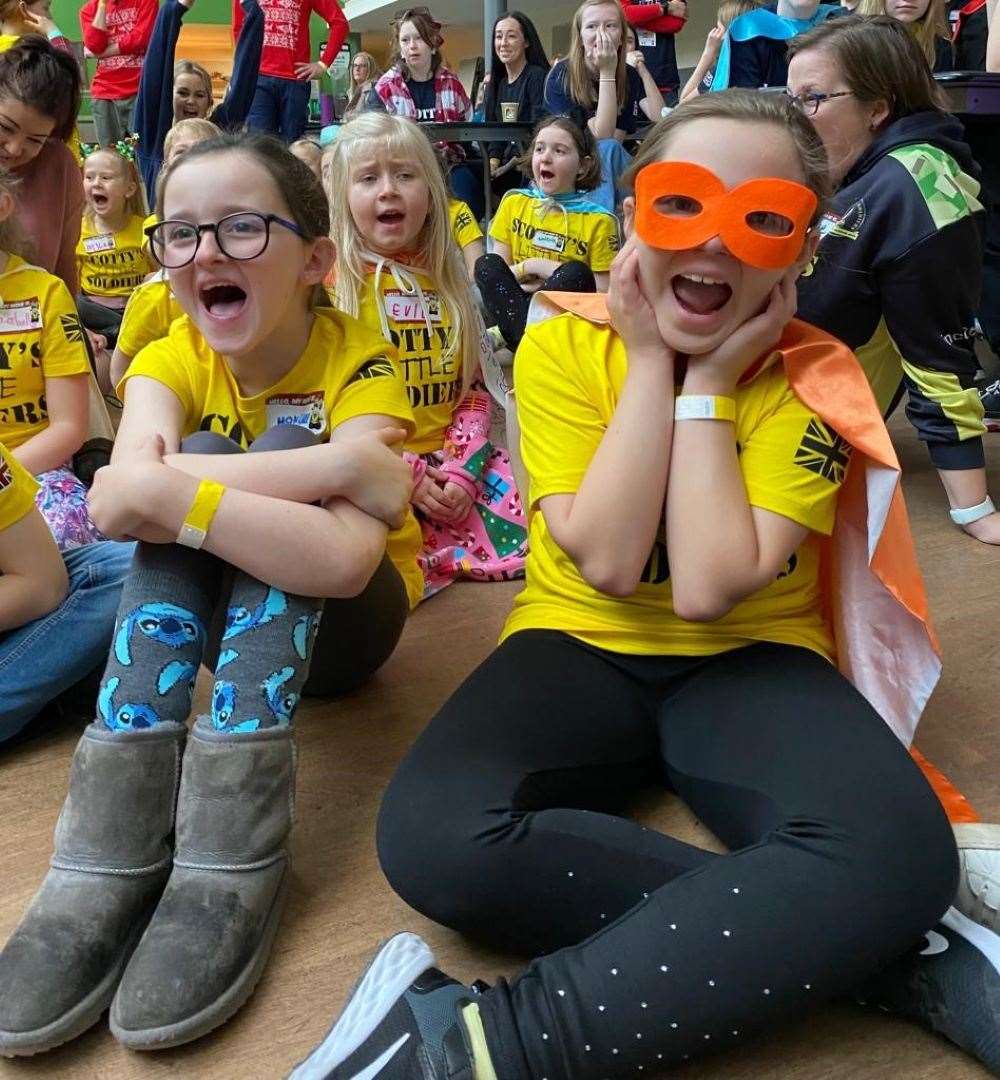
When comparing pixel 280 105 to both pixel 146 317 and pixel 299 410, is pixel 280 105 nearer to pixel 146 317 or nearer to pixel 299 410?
pixel 146 317

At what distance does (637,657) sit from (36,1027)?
786 mm

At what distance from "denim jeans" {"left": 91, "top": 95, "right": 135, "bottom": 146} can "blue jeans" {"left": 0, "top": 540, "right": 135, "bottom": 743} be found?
5438mm

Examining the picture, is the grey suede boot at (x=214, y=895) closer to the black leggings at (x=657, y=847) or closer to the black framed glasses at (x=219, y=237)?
the black leggings at (x=657, y=847)

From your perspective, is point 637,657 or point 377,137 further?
point 377,137

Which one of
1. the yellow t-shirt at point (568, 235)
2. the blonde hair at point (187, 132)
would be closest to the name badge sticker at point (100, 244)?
the blonde hair at point (187, 132)

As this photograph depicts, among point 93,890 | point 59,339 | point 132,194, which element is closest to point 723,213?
point 93,890

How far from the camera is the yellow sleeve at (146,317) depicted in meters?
2.57

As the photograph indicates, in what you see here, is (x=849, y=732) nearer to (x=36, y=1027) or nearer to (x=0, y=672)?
(x=36, y=1027)

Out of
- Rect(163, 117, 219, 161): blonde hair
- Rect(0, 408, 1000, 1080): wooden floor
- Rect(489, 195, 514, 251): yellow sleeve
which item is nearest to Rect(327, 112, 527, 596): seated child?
Rect(0, 408, 1000, 1080): wooden floor

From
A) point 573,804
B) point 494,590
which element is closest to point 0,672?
point 573,804

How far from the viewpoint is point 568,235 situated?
4.15 meters

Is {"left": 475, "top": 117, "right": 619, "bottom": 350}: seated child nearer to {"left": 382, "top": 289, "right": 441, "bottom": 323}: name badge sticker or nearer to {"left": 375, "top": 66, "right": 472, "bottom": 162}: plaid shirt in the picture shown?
{"left": 382, "top": 289, "right": 441, "bottom": 323}: name badge sticker

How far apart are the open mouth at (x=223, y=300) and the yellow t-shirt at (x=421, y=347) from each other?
0.76 metres

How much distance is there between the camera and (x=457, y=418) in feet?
7.63
